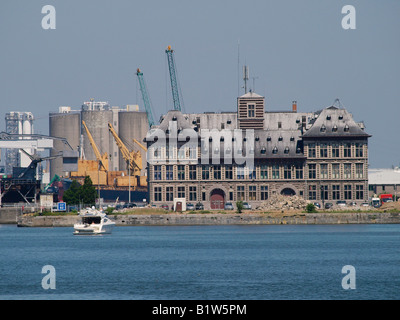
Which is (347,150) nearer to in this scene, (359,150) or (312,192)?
(359,150)

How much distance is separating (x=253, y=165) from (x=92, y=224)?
179ft

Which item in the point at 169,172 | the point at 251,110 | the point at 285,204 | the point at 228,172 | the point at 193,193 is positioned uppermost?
the point at 251,110

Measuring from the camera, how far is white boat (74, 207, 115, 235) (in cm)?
13075

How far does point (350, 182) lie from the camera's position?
17888cm

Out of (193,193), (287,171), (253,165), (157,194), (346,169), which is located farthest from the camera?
(193,193)

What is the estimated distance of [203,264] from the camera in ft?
279

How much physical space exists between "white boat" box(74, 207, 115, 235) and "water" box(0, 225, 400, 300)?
1.79 metres

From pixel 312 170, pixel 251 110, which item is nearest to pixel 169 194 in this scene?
pixel 251 110

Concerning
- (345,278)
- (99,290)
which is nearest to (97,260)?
(99,290)

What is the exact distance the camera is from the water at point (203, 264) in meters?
66.5

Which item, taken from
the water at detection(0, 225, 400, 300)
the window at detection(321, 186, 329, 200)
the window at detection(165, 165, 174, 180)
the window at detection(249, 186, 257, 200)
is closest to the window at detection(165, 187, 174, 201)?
the window at detection(165, 165, 174, 180)

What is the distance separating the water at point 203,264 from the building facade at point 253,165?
4613 cm

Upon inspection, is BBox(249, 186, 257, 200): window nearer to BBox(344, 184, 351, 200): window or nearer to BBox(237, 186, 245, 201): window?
BBox(237, 186, 245, 201): window
